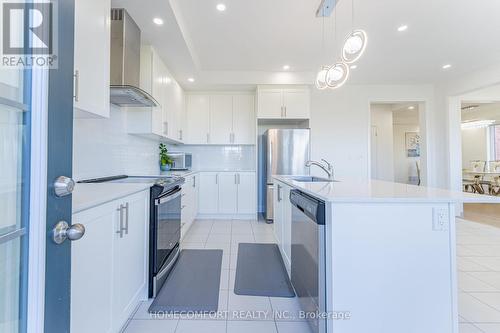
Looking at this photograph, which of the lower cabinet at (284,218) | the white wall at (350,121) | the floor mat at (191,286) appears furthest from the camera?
the white wall at (350,121)

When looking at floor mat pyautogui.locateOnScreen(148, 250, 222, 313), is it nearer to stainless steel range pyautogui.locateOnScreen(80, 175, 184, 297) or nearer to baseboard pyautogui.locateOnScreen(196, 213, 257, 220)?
stainless steel range pyautogui.locateOnScreen(80, 175, 184, 297)

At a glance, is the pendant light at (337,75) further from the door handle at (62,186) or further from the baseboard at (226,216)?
the baseboard at (226,216)

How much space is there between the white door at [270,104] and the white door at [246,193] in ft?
3.73

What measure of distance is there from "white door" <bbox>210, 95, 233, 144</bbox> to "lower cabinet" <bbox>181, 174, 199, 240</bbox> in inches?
38.0

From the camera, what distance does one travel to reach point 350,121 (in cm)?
502

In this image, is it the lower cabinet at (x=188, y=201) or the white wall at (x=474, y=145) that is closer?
the lower cabinet at (x=188, y=201)

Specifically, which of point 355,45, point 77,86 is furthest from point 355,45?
point 77,86

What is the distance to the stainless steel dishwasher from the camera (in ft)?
4.36

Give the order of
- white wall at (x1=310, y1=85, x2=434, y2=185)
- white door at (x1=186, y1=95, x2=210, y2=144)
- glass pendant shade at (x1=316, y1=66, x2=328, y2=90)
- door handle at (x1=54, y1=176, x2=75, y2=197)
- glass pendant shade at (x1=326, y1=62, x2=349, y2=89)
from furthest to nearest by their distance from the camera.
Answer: white wall at (x1=310, y1=85, x2=434, y2=185) < white door at (x1=186, y1=95, x2=210, y2=144) < glass pendant shade at (x1=316, y1=66, x2=328, y2=90) < glass pendant shade at (x1=326, y1=62, x2=349, y2=89) < door handle at (x1=54, y1=176, x2=75, y2=197)

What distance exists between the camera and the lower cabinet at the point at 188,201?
3275 mm

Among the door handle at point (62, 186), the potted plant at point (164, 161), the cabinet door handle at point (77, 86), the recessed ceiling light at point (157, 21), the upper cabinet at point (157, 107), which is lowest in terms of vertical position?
the door handle at point (62, 186)

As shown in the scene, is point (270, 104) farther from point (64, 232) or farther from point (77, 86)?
point (64, 232)

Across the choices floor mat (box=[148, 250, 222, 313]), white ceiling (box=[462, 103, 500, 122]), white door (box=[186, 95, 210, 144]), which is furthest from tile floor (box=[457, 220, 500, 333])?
white ceiling (box=[462, 103, 500, 122])

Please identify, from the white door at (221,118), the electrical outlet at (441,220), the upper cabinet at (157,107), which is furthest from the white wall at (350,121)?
the electrical outlet at (441,220)
